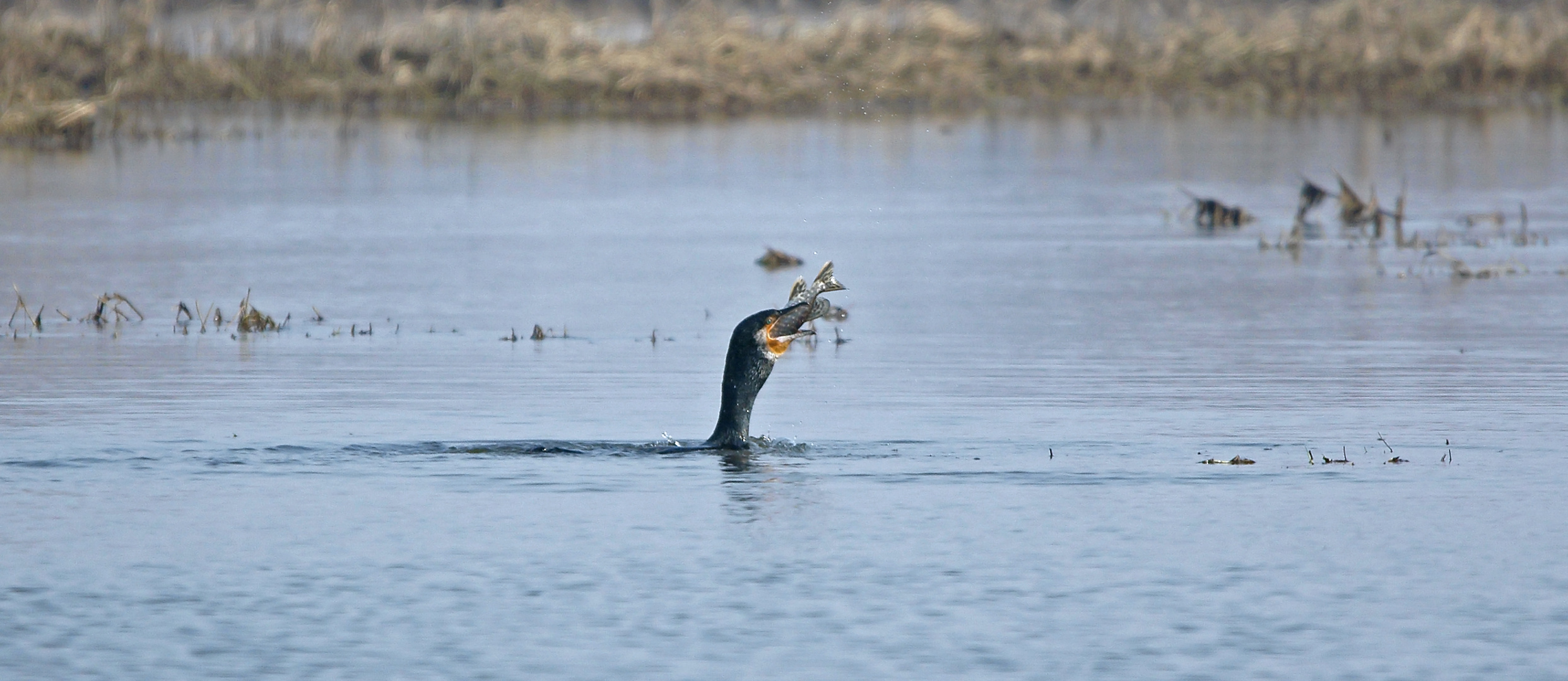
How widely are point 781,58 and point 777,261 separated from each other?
2603cm

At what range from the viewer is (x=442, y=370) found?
15289mm

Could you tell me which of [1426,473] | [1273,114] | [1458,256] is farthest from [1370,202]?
[1273,114]

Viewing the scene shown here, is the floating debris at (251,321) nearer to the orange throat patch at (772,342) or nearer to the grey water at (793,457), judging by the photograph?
the grey water at (793,457)

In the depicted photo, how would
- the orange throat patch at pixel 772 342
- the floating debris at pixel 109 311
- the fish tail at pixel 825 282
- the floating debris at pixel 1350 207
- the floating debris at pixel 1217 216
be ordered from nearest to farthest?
the fish tail at pixel 825 282, the orange throat patch at pixel 772 342, the floating debris at pixel 109 311, the floating debris at pixel 1350 207, the floating debris at pixel 1217 216

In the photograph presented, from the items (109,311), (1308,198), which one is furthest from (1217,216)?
(109,311)

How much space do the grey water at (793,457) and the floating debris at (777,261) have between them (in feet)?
0.60

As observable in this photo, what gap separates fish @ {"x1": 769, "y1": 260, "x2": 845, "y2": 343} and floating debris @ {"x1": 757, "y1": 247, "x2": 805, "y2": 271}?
9605mm

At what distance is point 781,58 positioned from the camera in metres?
47.2

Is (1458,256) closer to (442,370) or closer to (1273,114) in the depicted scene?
(442,370)

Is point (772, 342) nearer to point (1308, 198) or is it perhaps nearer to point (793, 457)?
point (793, 457)

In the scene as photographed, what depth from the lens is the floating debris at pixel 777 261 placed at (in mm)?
21547

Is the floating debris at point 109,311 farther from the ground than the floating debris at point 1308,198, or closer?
closer

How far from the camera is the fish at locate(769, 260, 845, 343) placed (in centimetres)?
1152

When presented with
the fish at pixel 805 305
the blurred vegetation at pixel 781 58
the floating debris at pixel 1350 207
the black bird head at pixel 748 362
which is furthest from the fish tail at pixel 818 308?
the blurred vegetation at pixel 781 58
